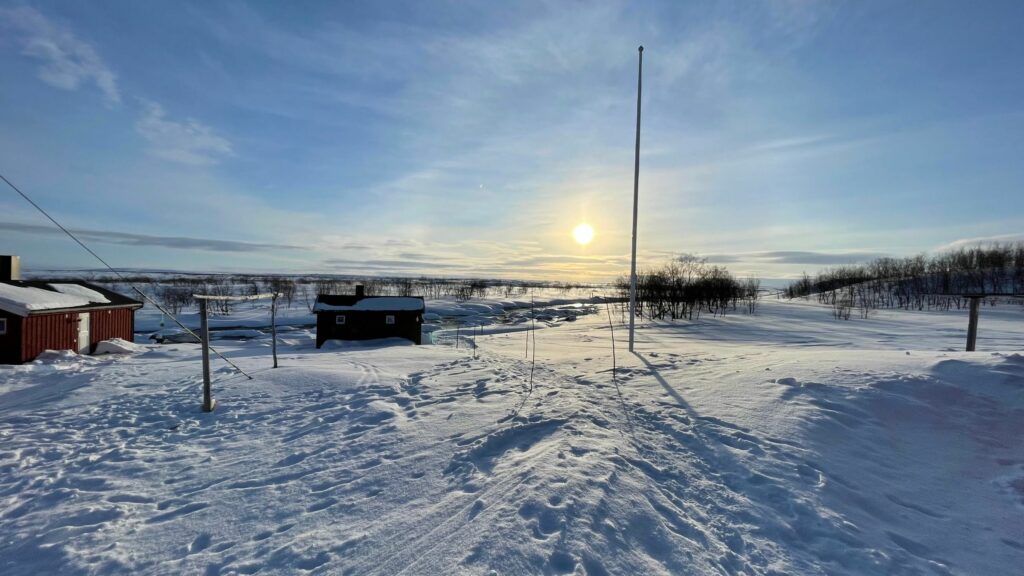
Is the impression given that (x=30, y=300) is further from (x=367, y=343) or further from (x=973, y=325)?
(x=973, y=325)

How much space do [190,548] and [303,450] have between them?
2397mm

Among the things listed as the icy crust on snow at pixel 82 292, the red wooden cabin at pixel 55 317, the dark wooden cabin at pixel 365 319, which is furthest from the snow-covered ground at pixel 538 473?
the dark wooden cabin at pixel 365 319

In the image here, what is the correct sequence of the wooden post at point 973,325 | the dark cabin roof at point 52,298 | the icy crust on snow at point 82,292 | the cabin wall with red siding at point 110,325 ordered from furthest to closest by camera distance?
the cabin wall with red siding at point 110,325
the icy crust on snow at point 82,292
the dark cabin roof at point 52,298
the wooden post at point 973,325

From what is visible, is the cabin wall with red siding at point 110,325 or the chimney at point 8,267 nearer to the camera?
the chimney at point 8,267

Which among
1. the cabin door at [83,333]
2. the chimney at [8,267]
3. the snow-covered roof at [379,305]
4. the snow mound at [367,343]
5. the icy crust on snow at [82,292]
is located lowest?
the snow mound at [367,343]

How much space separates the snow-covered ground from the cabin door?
8561mm

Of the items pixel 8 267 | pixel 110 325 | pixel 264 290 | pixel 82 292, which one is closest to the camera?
pixel 8 267

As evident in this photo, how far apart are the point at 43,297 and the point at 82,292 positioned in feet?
10.2

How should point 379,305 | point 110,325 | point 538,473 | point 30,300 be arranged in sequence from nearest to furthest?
point 538,473 → point 30,300 → point 110,325 → point 379,305

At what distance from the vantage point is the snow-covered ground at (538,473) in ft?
12.5

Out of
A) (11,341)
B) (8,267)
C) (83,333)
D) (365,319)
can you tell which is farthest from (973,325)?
(8,267)

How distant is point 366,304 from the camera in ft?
74.9

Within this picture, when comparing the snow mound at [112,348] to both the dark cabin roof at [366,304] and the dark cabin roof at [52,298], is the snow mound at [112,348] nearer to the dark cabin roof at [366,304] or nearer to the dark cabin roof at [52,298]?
the dark cabin roof at [52,298]

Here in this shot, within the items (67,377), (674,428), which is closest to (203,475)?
(674,428)
